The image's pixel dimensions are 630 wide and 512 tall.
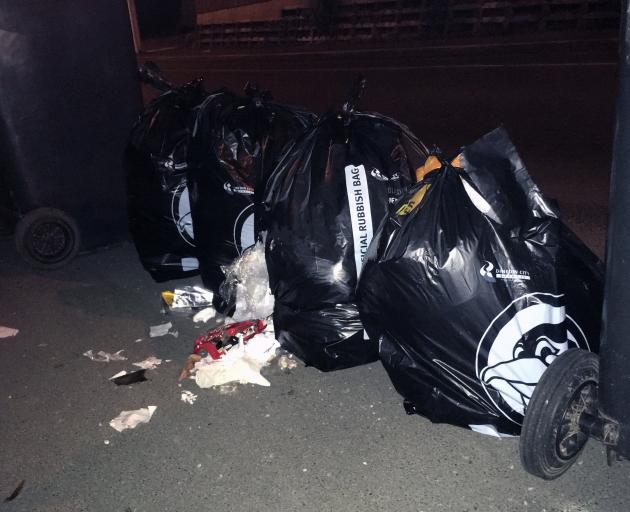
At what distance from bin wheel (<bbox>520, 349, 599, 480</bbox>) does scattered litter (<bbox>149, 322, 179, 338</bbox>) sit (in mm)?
1743

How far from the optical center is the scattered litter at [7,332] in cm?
307

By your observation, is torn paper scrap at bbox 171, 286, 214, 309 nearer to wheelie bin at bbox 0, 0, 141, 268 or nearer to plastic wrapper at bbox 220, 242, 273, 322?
plastic wrapper at bbox 220, 242, 273, 322

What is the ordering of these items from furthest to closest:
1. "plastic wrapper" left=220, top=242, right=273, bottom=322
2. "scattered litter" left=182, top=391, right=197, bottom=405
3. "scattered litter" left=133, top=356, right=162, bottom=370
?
"plastic wrapper" left=220, top=242, right=273, bottom=322 → "scattered litter" left=133, top=356, right=162, bottom=370 → "scattered litter" left=182, top=391, right=197, bottom=405

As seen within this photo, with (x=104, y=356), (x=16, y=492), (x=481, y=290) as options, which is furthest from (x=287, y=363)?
(x=16, y=492)

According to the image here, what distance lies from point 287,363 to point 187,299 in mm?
740

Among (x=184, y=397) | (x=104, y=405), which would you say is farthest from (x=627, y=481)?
(x=104, y=405)

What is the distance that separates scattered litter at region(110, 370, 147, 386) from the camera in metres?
2.62

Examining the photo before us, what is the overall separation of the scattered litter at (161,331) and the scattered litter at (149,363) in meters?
0.20

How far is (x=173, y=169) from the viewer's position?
3.31 metres

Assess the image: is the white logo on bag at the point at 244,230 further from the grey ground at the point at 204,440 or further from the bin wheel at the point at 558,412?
the bin wheel at the point at 558,412

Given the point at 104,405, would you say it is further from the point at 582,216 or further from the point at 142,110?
the point at 582,216

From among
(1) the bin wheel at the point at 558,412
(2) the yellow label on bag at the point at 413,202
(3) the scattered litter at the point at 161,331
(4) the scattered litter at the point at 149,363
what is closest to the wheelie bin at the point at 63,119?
(3) the scattered litter at the point at 161,331

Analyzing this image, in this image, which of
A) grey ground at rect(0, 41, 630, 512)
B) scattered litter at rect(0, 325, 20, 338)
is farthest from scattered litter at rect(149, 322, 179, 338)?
scattered litter at rect(0, 325, 20, 338)

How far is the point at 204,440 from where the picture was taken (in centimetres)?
225
